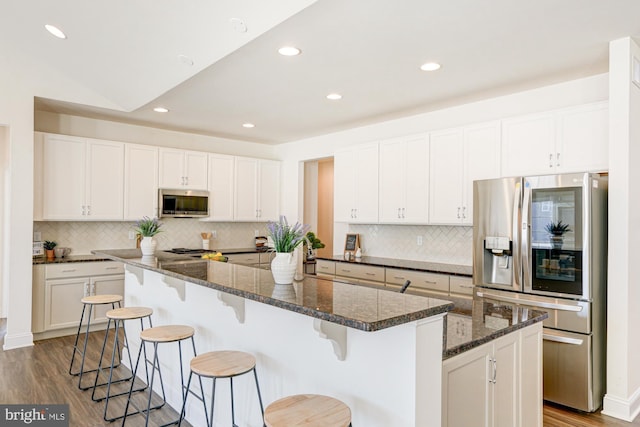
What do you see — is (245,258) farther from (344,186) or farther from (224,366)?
(224,366)

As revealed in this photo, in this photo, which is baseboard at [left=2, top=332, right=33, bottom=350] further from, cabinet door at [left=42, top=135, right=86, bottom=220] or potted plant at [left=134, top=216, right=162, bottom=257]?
potted plant at [left=134, top=216, right=162, bottom=257]

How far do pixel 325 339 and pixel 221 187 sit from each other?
4.72 m

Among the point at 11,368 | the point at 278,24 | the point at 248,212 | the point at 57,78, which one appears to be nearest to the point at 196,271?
the point at 278,24

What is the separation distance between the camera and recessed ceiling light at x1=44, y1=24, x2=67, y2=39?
12.0 feet

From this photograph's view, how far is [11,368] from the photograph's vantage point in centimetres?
377

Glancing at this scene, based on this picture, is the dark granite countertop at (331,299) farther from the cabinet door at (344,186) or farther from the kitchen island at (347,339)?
the cabinet door at (344,186)

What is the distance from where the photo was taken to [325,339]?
1.90 m

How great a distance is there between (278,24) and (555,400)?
11.4 ft

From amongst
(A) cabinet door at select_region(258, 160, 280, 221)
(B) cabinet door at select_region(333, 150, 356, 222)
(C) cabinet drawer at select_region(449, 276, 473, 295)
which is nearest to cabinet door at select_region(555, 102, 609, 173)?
(C) cabinet drawer at select_region(449, 276, 473, 295)

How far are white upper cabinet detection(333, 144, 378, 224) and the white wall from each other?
2.55 metres

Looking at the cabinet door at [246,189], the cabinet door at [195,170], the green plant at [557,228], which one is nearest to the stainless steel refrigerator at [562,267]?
the green plant at [557,228]

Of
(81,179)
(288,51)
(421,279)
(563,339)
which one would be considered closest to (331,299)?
(288,51)

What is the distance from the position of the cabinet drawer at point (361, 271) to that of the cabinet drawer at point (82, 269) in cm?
281

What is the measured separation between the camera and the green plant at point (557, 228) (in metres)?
3.13
